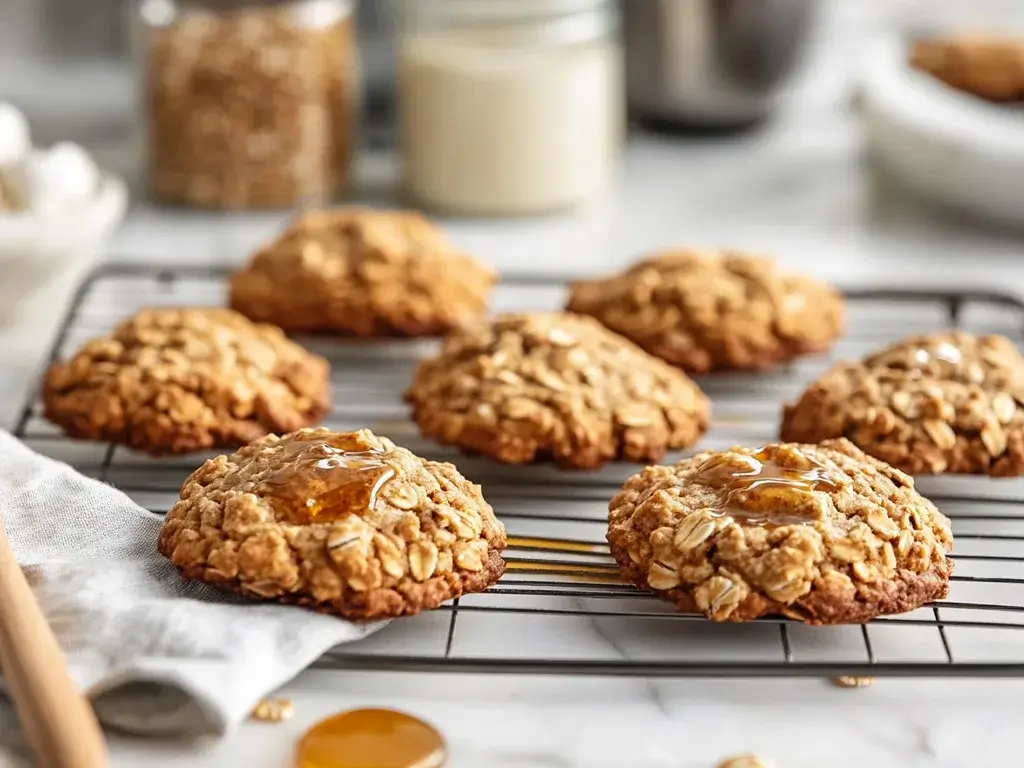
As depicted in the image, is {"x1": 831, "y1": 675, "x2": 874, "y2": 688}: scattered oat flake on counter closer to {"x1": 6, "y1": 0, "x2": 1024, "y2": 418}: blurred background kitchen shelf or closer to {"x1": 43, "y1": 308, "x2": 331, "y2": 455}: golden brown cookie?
{"x1": 43, "y1": 308, "x2": 331, "y2": 455}: golden brown cookie

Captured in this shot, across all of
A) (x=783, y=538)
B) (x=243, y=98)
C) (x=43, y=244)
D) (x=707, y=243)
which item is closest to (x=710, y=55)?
(x=707, y=243)

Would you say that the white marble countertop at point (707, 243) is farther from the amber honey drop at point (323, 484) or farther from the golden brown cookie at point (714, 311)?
the golden brown cookie at point (714, 311)

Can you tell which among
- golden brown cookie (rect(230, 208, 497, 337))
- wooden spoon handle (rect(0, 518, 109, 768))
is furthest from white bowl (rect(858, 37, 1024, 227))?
wooden spoon handle (rect(0, 518, 109, 768))

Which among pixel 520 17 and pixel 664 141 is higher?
pixel 520 17

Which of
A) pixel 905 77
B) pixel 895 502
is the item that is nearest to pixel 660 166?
pixel 905 77

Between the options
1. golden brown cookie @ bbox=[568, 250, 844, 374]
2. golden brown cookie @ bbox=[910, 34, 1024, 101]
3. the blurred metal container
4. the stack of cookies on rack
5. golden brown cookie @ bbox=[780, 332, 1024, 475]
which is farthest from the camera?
the blurred metal container

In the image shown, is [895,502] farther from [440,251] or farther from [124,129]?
[124,129]

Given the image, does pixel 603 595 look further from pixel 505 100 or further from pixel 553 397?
pixel 505 100
